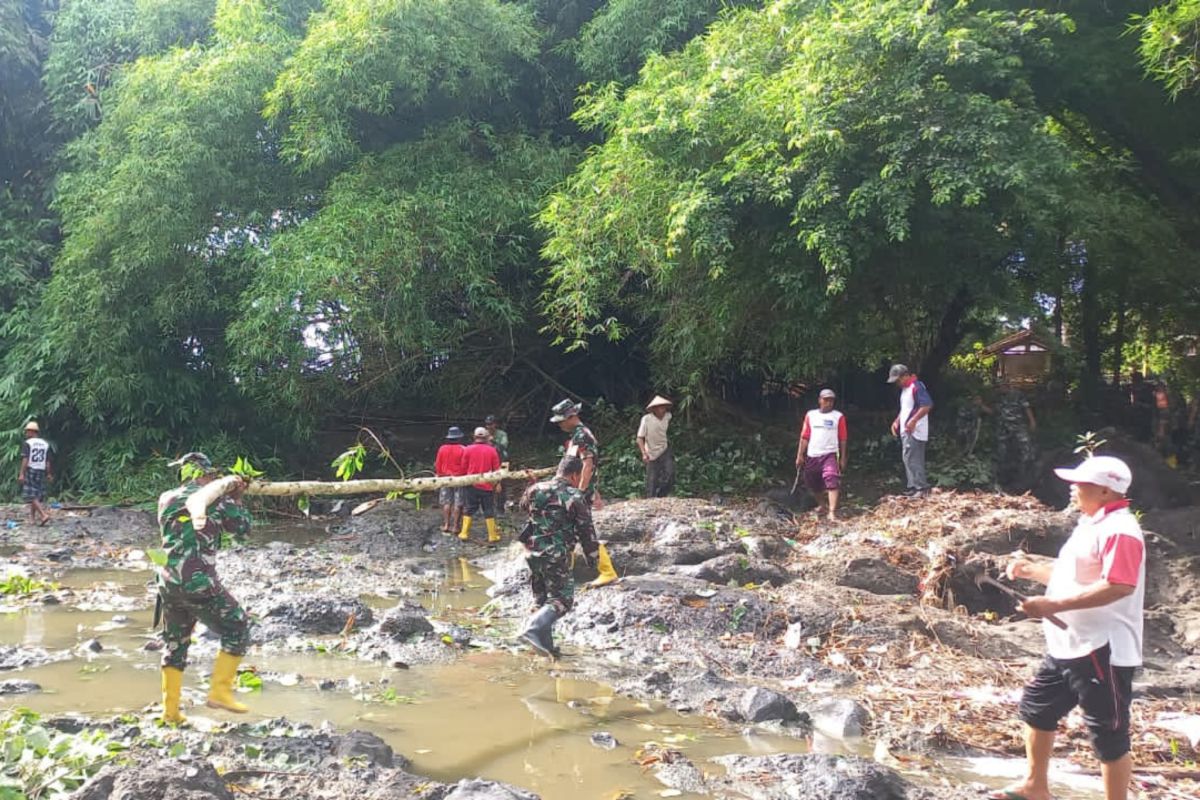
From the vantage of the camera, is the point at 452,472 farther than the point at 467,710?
Yes

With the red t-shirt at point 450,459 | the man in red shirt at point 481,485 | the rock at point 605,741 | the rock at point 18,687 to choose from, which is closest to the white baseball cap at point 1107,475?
the rock at point 605,741

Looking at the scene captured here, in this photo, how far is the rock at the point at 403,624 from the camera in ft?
22.2

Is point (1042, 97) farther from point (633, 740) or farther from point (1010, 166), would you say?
point (633, 740)

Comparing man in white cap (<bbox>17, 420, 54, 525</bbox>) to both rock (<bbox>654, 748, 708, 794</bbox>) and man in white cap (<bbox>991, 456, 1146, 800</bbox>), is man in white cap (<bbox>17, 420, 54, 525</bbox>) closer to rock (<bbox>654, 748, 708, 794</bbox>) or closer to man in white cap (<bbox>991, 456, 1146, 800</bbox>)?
rock (<bbox>654, 748, 708, 794</bbox>)

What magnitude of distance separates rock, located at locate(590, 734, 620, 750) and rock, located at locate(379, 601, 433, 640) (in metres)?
2.27

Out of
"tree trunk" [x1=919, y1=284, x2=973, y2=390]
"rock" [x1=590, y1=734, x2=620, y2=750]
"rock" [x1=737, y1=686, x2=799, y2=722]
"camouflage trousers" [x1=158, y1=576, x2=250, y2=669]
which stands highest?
"tree trunk" [x1=919, y1=284, x2=973, y2=390]

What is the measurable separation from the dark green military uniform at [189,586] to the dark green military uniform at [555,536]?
7.47 feet

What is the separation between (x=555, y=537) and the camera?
6.83 meters

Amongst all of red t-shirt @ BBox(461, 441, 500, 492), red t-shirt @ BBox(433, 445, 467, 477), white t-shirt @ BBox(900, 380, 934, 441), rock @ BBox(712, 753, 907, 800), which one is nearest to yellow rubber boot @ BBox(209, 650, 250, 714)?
rock @ BBox(712, 753, 907, 800)

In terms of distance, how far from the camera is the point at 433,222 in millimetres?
13820

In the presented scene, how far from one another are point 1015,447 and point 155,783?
1153 centimetres

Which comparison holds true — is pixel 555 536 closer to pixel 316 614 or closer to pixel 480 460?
pixel 316 614

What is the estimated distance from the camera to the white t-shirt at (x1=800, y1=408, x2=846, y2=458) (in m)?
10.7

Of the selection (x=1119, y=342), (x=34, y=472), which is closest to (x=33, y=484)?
(x=34, y=472)
